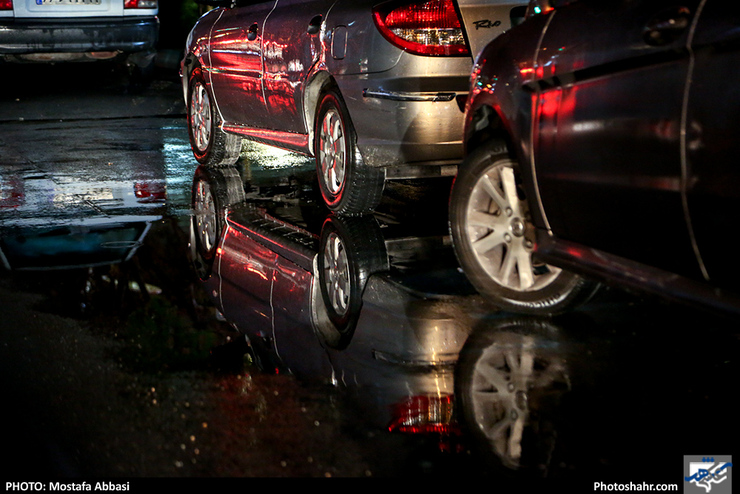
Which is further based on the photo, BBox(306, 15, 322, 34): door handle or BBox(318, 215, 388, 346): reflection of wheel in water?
BBox(306, 15, 322, 34): door handle

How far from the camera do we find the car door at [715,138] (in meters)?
3.20

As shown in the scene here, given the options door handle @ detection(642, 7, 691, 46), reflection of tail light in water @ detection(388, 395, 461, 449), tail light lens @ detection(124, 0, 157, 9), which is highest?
tail light lens @ detection(124, 0, 157, 9)

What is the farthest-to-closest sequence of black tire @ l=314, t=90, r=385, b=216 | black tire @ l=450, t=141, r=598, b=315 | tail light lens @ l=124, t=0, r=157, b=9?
tail light lens @ l=124, t=0, r=157, b=9 → black tire @ l=314, t=90, r=385, b=216 → black tire @ l=450, t=141, r=598, b=315

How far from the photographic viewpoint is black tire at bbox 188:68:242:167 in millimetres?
9383

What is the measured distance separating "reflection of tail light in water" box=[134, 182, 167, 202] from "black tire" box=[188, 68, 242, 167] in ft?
2.71

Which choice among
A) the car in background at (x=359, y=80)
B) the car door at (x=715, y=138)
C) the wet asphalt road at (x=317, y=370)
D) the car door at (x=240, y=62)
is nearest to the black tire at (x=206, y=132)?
the car door at (x=240, y=62)

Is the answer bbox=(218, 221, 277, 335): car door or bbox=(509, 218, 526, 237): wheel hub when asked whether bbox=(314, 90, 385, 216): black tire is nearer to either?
bbox=(218, 221, 277, 335): car door

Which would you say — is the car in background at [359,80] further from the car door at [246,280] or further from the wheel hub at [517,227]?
the wheel hub at [517,227]

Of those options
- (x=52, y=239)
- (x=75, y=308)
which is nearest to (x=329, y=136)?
(x=52, y=239)

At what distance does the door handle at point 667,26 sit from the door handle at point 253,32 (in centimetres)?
470

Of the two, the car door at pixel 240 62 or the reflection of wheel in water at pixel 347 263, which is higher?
the car door at pixel 240 62

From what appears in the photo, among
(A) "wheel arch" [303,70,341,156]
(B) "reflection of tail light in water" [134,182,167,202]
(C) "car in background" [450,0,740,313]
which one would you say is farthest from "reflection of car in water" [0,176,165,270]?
(C) "car in background" [450,0,740,313]

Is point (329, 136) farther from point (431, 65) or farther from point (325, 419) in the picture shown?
point (325, 419)

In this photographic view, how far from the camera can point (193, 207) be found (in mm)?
7734
